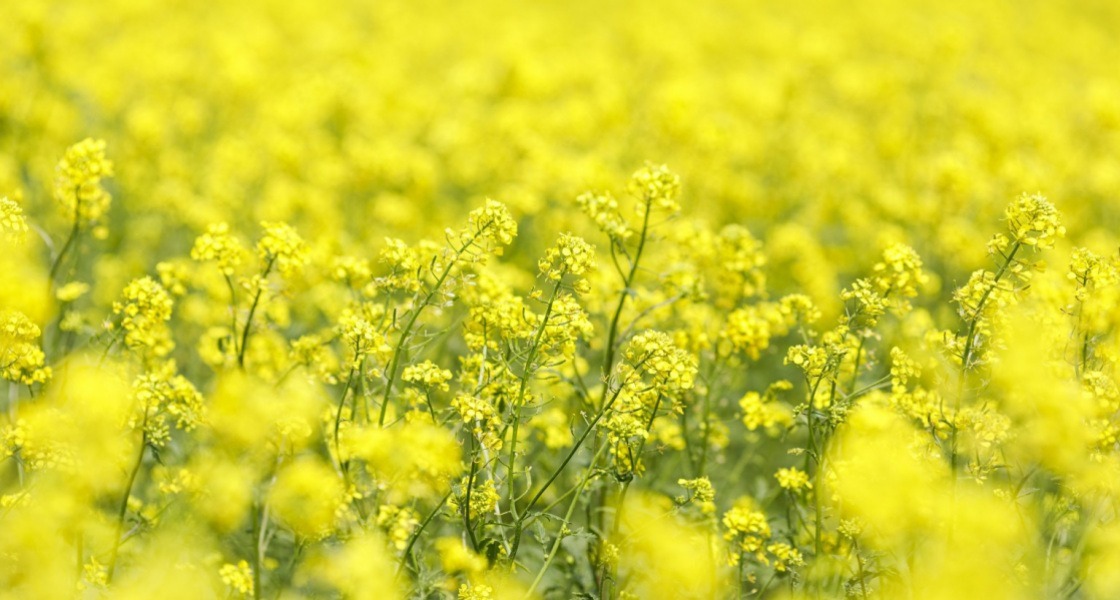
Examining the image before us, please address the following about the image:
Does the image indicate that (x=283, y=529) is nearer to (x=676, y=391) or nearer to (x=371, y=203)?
(x=676, y=391)

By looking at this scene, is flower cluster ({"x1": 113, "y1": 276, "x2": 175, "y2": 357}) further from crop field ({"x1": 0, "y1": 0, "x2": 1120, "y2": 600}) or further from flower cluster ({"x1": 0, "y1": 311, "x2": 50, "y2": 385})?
flower cluster ({"x1": 0, "y1": 311, "x2": 50, "y2": 385})

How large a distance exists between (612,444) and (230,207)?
11.6 feet

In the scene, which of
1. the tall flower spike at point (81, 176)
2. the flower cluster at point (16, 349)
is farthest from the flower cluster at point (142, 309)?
the tall flower spike at point (81, 176)

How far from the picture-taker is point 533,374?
10.3 feet

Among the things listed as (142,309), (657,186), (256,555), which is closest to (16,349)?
(142,309)

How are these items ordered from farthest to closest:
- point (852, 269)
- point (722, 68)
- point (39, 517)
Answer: point (722, 68) < point (852, 269) < point (39, 517)

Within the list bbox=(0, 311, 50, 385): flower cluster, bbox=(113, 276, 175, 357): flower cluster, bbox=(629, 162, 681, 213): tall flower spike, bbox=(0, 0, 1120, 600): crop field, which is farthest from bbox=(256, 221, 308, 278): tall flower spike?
bbox=(629, 162, 681, 213): tall flower spike

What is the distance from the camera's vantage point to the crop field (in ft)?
9.68

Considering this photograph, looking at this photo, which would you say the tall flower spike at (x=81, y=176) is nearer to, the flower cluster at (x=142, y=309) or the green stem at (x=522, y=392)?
the flower cluster at (x=142, y=309)

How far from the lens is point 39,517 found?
2.82 m

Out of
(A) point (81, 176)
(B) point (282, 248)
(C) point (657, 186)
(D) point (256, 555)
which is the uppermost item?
(A) point (81, 176)

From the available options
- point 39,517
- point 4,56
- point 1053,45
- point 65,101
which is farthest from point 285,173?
point 1053,45

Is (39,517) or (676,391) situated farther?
A: (676,391)

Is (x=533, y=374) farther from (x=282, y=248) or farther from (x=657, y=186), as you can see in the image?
(x=282, y=248)
